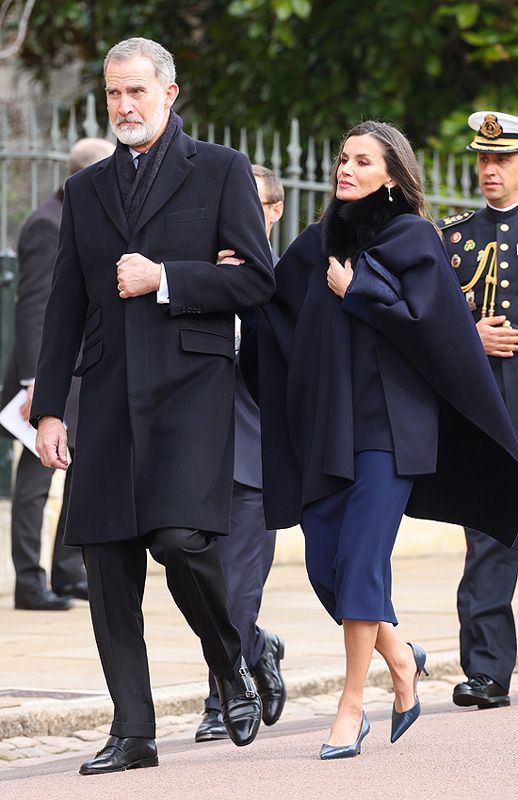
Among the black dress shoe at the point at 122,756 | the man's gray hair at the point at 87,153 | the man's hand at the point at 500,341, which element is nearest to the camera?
the black dress shoe at the point at 122,756

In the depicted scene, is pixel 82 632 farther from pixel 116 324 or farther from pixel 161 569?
pixel 116 324

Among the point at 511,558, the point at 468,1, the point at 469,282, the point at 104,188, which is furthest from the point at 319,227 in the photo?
the point at 468,1

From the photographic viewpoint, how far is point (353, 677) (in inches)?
219

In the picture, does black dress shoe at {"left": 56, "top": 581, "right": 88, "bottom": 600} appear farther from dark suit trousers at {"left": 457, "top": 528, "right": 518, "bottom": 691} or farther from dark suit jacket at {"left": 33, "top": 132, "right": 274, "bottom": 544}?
dark suit jacket at {"left": 33, "top": 132, "right": 274, "bottom": 544}

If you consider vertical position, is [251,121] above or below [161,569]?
above

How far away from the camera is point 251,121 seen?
49.9ft

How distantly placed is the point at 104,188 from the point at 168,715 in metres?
2.13

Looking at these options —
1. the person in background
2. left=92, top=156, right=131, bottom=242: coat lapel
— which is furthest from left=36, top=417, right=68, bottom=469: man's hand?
the person in background

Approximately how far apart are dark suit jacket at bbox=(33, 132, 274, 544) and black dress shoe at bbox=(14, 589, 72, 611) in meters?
3.87

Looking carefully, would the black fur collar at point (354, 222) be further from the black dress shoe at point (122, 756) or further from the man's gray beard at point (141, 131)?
the black dress shoe at point (122, 756)

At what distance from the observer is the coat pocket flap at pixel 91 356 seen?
18.2 ft

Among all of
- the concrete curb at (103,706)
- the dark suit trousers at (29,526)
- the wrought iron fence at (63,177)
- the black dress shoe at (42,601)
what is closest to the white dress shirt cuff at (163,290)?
the concrete curb at (103,706)

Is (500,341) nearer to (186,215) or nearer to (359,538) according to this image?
(359,538)

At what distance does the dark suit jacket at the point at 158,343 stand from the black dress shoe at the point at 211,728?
3.42 feet
